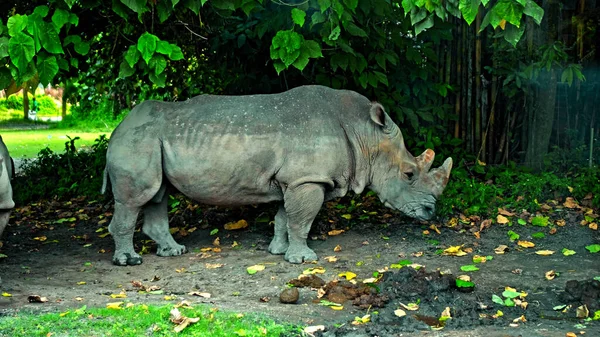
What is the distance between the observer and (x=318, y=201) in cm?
828

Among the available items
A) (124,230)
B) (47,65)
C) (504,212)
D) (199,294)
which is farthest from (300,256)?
(47,65)

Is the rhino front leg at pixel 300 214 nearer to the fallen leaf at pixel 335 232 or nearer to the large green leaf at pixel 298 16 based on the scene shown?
the fallen leaf at pixel 335 232

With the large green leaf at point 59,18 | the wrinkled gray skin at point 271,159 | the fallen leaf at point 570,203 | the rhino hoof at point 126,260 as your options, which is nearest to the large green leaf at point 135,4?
the large green leaf at point 59,18

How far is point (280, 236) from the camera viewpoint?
8.67 meters

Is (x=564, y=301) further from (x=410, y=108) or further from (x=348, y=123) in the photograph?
(x=410, y=108)

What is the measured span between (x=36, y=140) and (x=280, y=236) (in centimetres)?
1448

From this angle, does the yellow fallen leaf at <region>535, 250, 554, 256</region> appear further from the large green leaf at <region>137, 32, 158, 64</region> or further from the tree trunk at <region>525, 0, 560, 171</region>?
the large green leaf at <region>137, 32, 158, 64</region>

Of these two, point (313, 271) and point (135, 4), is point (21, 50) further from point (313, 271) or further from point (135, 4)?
point (313, 271)

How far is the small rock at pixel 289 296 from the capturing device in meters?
6.59

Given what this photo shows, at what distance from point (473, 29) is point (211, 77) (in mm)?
3734

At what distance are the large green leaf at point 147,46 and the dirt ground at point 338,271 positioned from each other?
1944 mm

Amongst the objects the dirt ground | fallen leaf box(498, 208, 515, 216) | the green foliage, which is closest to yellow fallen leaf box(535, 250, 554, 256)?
the dirt ground

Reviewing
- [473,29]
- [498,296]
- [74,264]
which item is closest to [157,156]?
[74,264]

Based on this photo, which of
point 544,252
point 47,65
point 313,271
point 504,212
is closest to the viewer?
point 47,65
